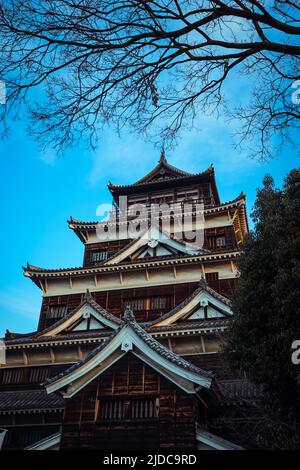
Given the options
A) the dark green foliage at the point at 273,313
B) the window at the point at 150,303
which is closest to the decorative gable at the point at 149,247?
the window at the point at 150,303

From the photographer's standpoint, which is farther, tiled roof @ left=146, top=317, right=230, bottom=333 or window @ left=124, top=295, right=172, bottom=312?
window @ left=124, top=295, right=172, bottom=312

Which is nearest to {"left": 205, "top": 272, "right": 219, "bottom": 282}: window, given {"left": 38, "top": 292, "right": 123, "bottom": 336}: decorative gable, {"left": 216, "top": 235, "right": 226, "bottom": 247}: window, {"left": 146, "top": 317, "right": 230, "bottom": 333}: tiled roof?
{"left": 216, "top": 235, "right": 226, "bottom": 247}: window

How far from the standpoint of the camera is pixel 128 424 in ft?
36.1

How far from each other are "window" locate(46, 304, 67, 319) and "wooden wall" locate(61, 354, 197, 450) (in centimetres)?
1068

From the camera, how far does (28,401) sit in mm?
15664

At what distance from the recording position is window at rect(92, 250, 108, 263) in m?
25.1

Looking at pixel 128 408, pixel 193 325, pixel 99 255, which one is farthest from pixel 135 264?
pixel 128 408

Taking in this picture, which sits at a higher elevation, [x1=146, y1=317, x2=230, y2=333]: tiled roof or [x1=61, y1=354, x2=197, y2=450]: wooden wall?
[x1=146, y1=317, x2=230, y2=333]: tiled roof

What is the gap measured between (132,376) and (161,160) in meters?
21.1

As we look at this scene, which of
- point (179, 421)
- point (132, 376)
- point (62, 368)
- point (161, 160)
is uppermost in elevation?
point (161, 160)

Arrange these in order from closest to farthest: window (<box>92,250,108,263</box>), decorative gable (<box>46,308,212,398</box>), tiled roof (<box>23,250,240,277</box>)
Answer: decorative gable (<box>46,308,212,398</box>), tiled roof (<box>23,250,240,277</box>), window (<box>92,250,108,263</box>)

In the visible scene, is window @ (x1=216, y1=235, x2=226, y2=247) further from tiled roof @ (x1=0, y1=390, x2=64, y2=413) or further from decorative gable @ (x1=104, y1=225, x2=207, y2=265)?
tiled roof @ (x1=0, y1=390, x2=64, y2=413)
